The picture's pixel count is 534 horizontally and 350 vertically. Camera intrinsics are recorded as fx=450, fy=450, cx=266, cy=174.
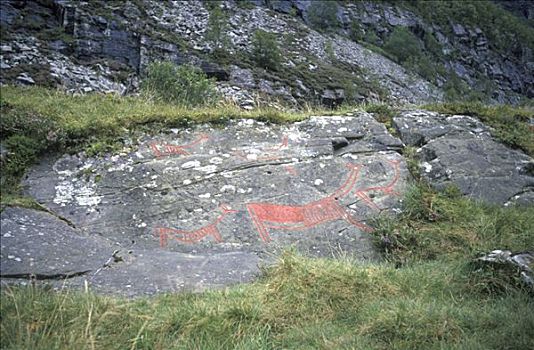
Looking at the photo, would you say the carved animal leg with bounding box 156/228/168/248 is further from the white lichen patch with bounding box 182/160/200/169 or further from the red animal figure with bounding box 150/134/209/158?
the red animal figure with bounding box 150/134/209/158

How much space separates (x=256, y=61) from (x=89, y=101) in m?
16.6

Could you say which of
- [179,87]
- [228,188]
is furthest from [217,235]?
[179,87]

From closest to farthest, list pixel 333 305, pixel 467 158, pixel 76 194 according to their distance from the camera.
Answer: pixel 333 305 < pixel 76 194 < pixel 467 158

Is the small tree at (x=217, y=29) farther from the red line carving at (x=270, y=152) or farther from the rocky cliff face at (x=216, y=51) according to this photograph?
the red line carving at (x=270, y=152)

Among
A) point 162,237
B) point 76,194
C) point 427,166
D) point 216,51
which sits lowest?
point 216,51

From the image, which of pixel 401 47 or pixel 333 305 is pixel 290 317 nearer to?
pixel 333 305

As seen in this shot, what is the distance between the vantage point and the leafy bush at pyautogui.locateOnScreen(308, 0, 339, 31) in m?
37.3

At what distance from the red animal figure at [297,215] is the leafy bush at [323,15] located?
107 feet

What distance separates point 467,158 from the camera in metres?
7.63

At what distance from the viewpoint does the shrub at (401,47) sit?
38.9m

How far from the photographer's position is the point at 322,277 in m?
4.36

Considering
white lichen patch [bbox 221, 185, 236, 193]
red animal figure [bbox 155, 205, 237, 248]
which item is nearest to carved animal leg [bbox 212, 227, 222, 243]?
red animal figure [bbox 155, 205, 237, 248]

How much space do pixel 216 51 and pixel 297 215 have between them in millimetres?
18614

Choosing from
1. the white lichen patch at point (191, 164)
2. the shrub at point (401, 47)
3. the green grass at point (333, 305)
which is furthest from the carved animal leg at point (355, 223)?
the shrub at point (401, 47)
